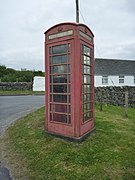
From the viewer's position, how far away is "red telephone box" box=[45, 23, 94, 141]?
4953mm

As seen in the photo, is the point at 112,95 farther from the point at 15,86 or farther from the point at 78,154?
the point at 15,86

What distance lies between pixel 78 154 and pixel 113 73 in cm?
2989

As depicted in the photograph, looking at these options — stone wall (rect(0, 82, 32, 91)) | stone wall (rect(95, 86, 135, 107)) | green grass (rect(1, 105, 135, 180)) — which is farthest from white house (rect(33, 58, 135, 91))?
green grass (rect(1, 105, 135, 180))

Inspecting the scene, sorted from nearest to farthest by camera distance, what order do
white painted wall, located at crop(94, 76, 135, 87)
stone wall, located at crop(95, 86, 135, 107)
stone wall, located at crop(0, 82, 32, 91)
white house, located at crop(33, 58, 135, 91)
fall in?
1. stone wall, located at crop(95, 86, 135, 107)
2. stone wall, located at crop(0, 82, 32, 91)
3. white painted wall, located at crop(94, 76, 135, 87)
4. white house, located at crop(33, 58, 135, 91)

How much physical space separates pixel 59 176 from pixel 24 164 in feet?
3.19

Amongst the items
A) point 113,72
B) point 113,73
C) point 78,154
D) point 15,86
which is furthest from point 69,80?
point 113,72

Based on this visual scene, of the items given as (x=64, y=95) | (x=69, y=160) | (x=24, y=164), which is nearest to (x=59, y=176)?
(x=69, y=160)

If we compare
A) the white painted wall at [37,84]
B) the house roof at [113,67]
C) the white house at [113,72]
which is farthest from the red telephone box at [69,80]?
the house roof at [113,67]

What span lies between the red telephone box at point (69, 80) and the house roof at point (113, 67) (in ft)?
87.5

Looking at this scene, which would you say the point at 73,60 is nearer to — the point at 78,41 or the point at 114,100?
the point at 78,41

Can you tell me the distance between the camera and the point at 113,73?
3322 cm

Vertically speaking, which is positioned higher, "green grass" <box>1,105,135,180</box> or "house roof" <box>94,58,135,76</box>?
"house roof" <box>94,58,135,76</box>

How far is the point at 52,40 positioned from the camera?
17.7 ft

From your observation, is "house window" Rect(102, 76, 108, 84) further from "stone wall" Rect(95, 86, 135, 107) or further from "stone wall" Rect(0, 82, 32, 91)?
"stone wall" Rect(95, 86, 135, 107)
